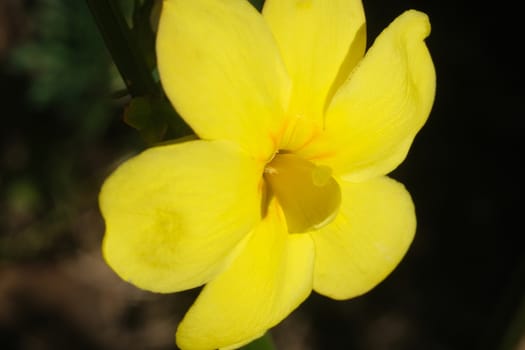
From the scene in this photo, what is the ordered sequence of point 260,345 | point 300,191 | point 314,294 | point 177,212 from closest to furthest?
point 177,212
point 300,191
point 260,345
point 314,294

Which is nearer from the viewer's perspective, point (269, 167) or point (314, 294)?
point (269, 167)

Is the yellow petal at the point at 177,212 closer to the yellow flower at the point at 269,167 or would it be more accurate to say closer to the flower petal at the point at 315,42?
the yellow flower at the point at 269,167

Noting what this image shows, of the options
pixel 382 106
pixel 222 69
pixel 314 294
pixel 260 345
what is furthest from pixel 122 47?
pixel 314 294

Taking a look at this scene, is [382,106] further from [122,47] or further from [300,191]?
[122,47]

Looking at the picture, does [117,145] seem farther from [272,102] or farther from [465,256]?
[272,102]

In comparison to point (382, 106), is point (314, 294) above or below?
below

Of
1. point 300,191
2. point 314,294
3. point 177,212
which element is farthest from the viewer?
point 314,294

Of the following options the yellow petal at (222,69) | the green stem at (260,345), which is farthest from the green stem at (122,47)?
the green stem at (260,345)

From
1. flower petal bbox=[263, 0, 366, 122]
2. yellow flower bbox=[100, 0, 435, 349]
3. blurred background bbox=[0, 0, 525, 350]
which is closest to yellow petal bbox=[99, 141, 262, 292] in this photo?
yellow flower bbox=[100, 0, 435, 349]

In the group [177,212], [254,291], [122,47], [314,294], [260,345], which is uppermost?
[122,47]
